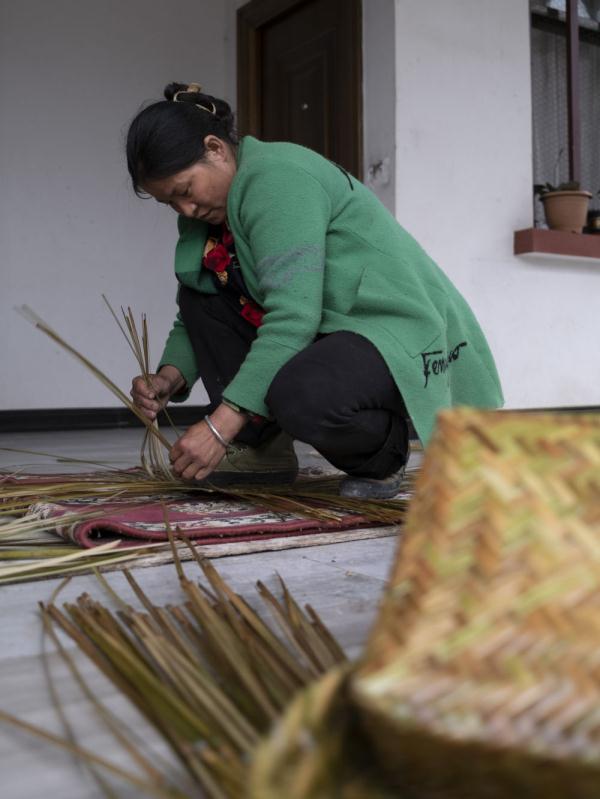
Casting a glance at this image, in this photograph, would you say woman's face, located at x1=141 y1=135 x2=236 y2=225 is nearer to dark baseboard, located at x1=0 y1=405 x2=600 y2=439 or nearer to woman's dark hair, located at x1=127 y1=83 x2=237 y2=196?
woman's dark hair, located at x1=127 y1=83 x2=237 y2=196

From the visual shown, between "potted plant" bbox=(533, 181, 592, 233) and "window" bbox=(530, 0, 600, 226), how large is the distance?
0.17 m

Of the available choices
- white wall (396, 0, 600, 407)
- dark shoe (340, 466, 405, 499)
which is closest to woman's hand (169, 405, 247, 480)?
dark shoe (340, 466, 405, 499)

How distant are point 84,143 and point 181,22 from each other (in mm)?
689

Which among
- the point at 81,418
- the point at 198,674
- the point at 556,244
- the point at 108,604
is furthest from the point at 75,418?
the point at 198,674

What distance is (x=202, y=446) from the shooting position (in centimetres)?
124

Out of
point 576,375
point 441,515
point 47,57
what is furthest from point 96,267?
point 441,515

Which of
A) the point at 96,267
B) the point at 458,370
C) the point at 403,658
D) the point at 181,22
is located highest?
the point at 181,22

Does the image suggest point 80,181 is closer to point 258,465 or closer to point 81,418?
point 81,418

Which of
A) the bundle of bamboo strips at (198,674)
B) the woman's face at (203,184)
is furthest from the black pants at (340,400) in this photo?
the bundle of bamboo strips at (198,674)

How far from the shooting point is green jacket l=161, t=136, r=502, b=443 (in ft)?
4.26

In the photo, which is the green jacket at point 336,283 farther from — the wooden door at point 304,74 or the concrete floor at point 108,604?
the wooden door at point 304,74

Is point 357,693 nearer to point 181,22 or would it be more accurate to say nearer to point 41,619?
point 41,619

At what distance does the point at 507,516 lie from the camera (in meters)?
0.41

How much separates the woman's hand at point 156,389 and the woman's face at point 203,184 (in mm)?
360
